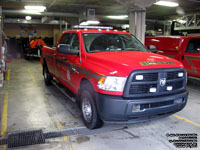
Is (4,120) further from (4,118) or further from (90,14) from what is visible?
(90,14)

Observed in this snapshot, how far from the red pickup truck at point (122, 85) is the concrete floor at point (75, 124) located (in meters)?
0.43

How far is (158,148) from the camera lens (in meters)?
3.40

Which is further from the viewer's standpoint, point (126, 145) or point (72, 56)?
point (72, 56)

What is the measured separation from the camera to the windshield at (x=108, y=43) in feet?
14.6

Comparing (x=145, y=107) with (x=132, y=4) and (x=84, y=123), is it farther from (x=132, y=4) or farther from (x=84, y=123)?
(x=132, y=4)

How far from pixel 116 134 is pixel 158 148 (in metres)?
0.82

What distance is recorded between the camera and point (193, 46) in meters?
7.72

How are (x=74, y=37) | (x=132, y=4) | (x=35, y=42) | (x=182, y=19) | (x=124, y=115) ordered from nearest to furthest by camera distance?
(x=124, y=115) → (x=74, y=37) → (x=132, y=4) → (x=182, y=19) → (x=35, y=42)

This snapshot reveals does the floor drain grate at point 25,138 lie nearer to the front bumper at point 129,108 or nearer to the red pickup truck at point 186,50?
the front bumper at point 129,108

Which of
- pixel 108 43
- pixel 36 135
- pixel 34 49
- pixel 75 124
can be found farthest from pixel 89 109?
pixel 34 49

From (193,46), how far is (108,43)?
4.53 m

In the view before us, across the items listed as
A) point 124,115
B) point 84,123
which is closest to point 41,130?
point 84,123

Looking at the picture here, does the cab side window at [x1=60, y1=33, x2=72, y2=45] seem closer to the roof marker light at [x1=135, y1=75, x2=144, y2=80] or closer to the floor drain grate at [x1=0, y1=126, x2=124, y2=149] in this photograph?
the floor drain grate at [x1=0, y1=126, x2=124, y2=149]

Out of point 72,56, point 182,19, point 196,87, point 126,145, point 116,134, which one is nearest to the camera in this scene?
point 126,145
